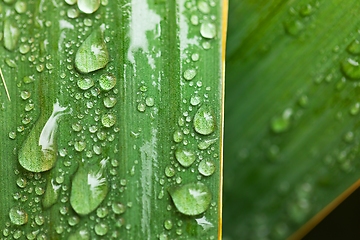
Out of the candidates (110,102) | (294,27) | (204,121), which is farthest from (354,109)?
(110,102)

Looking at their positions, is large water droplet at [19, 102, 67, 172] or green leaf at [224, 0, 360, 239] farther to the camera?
green leaf at [224, 0, 360, 239]

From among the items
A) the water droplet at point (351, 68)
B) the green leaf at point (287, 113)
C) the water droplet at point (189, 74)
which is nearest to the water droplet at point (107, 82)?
the water droplet at point (189, 74)

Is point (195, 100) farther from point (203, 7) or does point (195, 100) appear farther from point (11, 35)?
point (11, 35)

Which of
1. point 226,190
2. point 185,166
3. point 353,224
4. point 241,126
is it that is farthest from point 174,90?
point 353,224

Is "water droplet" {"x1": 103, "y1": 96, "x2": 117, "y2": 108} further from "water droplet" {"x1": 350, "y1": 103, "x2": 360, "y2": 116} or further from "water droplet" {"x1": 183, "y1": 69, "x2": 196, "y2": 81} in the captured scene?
"water droplet" {"x1": 350, "y1": 103, "x2": 360, "y2": 116}

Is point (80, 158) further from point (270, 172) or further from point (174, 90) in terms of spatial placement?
point (270, 172)

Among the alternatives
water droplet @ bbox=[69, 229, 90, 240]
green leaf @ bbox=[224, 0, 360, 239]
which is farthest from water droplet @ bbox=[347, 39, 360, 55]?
water droplet @ bbox=[69, 229, 90, 240]
